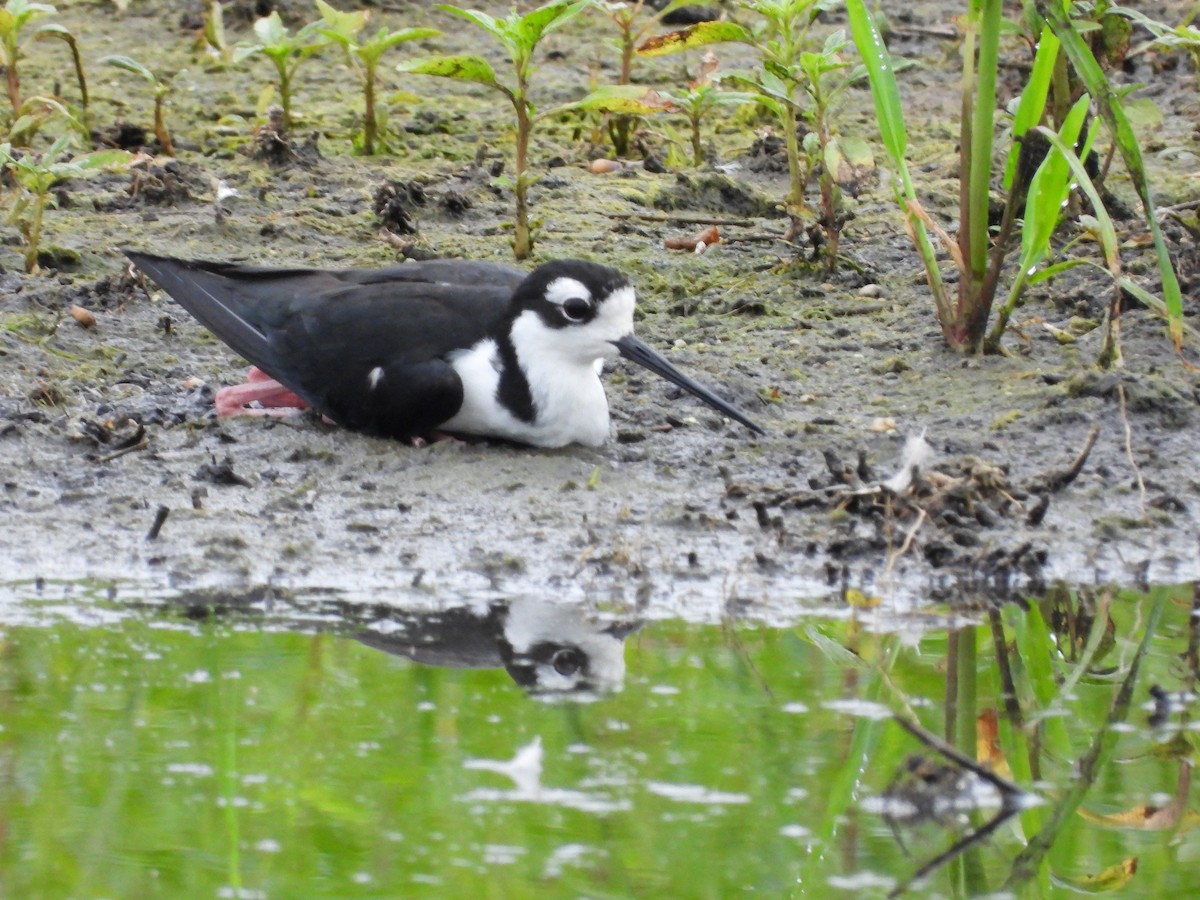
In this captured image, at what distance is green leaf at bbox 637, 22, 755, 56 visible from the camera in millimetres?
A: 6618

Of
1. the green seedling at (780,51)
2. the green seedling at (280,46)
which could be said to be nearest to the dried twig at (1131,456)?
the green seedling at (780,51)

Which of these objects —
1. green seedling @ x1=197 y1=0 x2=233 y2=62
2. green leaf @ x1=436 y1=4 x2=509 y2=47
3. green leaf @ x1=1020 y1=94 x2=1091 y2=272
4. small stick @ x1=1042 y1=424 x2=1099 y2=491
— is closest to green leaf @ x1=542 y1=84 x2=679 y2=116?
green leaf @ x1=436 y1=4 x2=509 y2=47

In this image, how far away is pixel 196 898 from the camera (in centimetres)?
312

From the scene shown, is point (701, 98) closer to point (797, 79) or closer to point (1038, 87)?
point (797, 79)

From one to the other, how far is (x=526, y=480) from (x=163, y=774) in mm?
2001

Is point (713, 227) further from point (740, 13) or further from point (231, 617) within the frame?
point (231, 617)

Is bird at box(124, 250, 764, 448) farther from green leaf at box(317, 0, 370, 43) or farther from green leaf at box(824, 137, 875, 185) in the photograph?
green leaf at box(317, 0, 370, 43)

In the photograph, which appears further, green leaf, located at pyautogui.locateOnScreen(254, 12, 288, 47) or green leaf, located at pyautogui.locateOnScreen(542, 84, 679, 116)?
green leaf, located at pyautogui.locateOnScreen(254, 12, 288, 47)

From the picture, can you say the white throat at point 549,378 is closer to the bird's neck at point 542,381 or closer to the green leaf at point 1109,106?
the bird's neck at point 542,381

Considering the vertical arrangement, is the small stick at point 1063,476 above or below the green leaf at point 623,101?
below

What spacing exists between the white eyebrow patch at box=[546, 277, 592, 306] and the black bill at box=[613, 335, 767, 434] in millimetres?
207

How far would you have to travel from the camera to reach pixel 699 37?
6801 mm

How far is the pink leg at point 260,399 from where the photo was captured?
5.96 m

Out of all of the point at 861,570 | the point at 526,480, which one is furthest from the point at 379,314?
the point at 861,570
